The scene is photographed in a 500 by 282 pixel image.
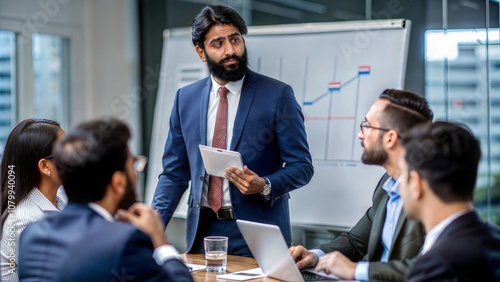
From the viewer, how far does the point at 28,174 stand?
104 inches

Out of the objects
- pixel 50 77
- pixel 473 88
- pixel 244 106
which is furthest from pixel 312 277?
pixel 50 77

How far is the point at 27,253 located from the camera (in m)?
1.84

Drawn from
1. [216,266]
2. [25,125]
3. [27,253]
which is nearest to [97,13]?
[25,125]

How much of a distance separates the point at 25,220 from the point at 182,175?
80 cm

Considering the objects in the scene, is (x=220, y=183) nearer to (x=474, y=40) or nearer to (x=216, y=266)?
(x=216, y=266)

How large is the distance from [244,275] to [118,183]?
2.42 ft

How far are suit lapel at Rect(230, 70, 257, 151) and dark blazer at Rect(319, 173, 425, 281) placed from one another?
0.69 m

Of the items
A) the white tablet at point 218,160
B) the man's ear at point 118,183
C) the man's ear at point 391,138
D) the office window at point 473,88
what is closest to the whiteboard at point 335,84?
the office window at point 473,88

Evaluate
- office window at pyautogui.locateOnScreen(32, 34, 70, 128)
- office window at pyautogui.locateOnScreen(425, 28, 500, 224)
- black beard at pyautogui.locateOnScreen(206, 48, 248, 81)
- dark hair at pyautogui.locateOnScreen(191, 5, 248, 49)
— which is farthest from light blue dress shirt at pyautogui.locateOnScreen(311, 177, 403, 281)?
office window at pyautogui.locateOnScreen(32, 34, 70, 128)

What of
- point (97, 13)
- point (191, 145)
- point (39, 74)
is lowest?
point (191, 145)

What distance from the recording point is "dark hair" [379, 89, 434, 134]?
2234 millimetres

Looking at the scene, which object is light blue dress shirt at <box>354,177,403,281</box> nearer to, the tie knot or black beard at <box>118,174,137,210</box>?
black beard at <box>118,174,137,210</box>

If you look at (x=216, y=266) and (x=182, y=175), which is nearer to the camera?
(x=216, y=266)

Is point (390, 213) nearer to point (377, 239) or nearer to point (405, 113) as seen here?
point (377, 239)
